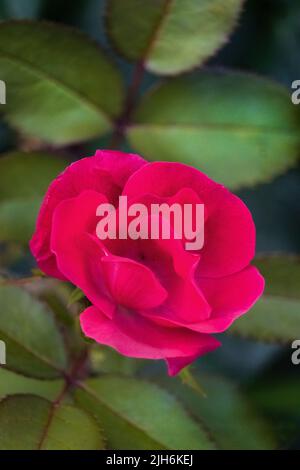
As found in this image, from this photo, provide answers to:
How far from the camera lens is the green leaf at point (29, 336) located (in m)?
0.51

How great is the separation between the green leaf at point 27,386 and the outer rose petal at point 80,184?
14 cm

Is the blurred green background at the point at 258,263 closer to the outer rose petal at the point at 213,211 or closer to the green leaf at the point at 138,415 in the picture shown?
the green leaf at the point at 138,415

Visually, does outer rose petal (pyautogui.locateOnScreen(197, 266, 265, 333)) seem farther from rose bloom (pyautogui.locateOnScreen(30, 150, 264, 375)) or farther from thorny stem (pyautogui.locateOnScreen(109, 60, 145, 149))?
thorny stem (pyautogui.locateOnScreen(109, 60, 145, 149))

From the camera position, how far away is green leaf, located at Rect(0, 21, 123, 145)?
1.71 feet

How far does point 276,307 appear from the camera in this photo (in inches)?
22.0

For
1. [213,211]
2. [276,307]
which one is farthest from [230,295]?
[276,307]

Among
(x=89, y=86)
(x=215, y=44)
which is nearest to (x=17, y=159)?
(x=89, y=86)

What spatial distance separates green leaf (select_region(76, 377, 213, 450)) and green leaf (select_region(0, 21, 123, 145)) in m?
0.21

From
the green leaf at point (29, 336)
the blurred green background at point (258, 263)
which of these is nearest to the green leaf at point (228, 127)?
the blurred green background at point (258, 263)

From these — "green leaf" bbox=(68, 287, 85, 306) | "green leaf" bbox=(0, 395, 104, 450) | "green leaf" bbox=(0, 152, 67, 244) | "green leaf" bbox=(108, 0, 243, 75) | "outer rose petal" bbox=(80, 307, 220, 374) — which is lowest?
"green leaf" bbox=(0, 395, 104, 450)

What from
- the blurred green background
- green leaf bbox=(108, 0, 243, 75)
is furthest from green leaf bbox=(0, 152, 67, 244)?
green leaf bbox=(108, 0, 243, 75)

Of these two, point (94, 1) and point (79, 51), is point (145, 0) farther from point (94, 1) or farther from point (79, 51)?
point (94, 1)

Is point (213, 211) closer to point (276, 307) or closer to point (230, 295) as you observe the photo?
point (230, 295)

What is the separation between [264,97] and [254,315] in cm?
18
